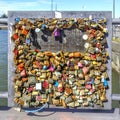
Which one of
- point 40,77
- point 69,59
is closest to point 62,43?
point 69,59

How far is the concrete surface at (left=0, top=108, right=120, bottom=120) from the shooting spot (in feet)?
15.5

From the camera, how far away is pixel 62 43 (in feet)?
15.6

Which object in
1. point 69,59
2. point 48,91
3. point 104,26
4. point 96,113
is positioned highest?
point 104,26

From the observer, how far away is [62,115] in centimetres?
483

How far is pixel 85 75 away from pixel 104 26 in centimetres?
68

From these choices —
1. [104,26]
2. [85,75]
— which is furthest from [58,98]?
[104,26]

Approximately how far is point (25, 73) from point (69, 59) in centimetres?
61

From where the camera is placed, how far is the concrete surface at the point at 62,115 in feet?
15.5

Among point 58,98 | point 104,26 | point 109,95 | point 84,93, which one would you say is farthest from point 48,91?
point 104,26

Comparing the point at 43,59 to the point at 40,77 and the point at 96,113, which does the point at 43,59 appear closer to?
the point at 40,77

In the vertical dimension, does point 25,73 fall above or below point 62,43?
below

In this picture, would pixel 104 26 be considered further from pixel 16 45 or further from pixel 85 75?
pixel 16 45

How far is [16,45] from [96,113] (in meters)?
1.40

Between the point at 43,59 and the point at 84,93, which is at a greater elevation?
the point at 43,59
